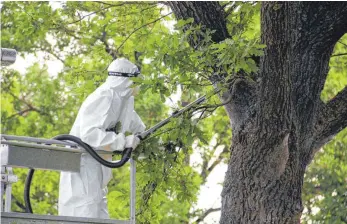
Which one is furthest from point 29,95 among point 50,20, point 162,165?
point 162,165

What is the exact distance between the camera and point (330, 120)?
1129 centimetres

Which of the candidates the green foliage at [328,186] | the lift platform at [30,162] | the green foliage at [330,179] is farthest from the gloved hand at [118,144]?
the green foliage at [328,186]

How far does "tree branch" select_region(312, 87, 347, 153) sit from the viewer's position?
11234mm

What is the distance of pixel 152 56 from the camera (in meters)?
10.7

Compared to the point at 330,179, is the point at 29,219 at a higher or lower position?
lower

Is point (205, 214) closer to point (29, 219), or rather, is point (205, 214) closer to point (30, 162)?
point (30, 162)

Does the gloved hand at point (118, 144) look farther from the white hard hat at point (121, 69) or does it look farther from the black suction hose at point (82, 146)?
the white hard hat at point (121, 69)

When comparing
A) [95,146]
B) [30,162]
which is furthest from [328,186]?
[30,162]

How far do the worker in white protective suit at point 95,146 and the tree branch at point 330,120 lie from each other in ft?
6.24

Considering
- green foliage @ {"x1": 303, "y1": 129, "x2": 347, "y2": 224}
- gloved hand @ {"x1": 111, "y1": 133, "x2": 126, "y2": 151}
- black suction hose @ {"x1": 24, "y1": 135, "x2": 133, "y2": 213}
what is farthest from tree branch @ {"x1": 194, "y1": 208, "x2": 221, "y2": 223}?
black suction hose @ {"x1": 24, "y1": 135, "x2": 133, "y2": 213}

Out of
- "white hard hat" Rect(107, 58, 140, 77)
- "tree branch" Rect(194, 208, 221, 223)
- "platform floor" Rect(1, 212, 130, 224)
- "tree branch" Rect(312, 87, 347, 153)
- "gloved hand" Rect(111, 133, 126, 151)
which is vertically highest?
"tree branch" Rect(194, 208, 221, 223)

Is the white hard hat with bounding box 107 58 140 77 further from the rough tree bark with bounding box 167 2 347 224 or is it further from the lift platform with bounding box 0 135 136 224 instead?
the lift platform with bounding box 0 135 136 224

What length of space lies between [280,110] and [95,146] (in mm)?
1748

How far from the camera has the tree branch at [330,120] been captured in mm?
11234
